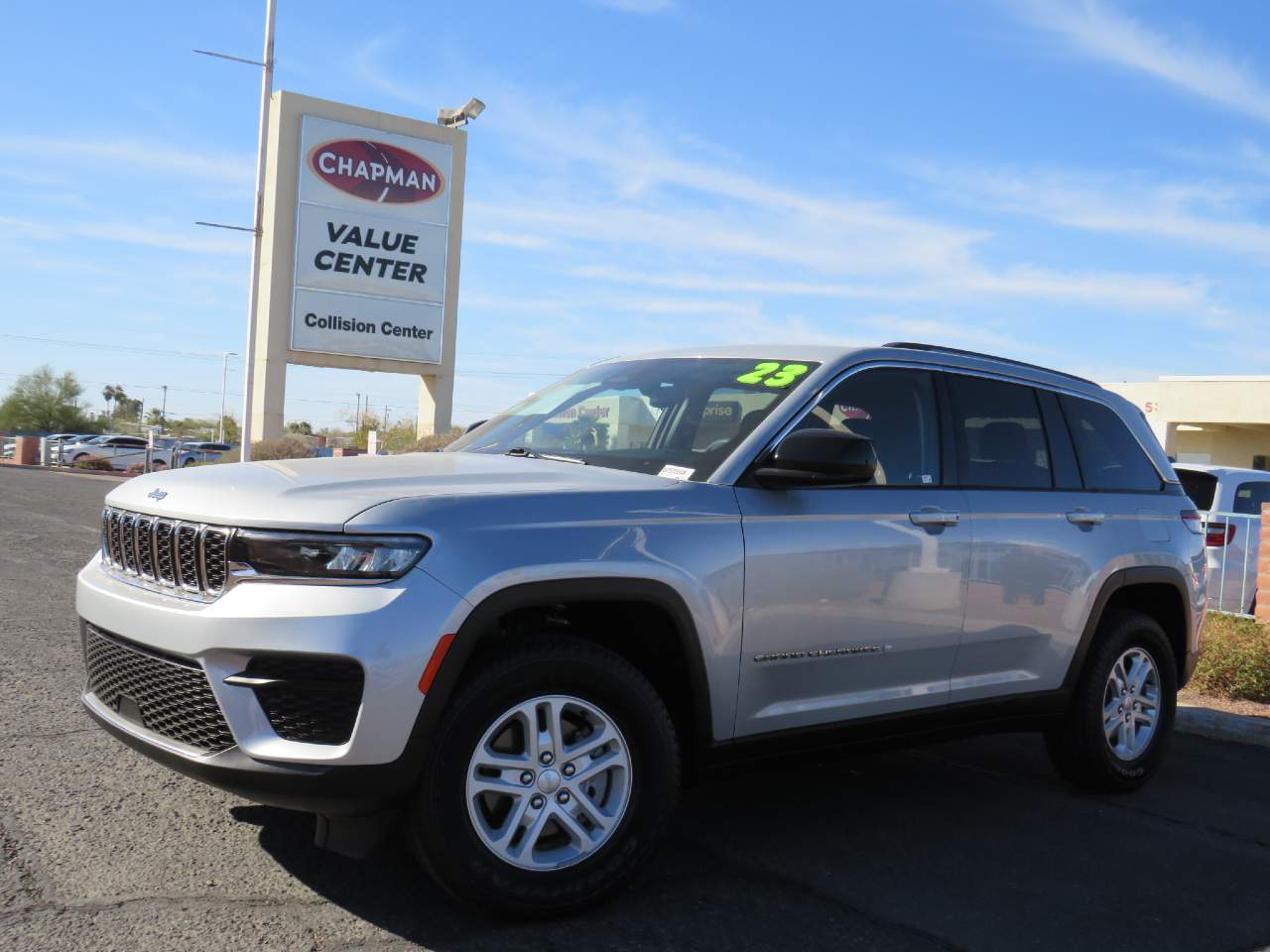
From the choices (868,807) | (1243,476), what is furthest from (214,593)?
(1243,476)

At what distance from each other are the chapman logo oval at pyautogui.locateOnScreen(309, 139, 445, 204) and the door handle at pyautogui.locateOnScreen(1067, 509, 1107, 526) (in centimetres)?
3226

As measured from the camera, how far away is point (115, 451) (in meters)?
48.9

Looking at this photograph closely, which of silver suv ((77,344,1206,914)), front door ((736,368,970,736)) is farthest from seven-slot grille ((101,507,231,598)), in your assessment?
front door ((736,368,970,736))

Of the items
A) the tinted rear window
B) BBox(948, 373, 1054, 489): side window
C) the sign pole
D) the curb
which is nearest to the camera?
BBox(948, 373, 1054, 489): side window

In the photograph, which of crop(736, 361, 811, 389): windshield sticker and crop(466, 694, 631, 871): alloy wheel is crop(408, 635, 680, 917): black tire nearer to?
crop(466, 694, 631, 871): alloy wheel

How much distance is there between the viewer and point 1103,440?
5863 millimetres

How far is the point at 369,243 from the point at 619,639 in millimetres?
33234

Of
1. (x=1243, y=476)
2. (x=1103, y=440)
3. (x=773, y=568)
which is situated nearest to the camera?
(x=773, y=568)

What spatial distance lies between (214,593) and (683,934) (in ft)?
5.57

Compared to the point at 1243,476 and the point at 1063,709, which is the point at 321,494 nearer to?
the point at 1063,709

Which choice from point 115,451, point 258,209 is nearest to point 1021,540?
point 258,209

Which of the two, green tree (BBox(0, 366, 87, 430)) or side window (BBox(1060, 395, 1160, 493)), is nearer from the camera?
side window (BBox(1060, 395, 1160, 493))

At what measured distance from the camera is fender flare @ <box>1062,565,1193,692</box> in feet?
17.7

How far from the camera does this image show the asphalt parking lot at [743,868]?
357 centimetres
